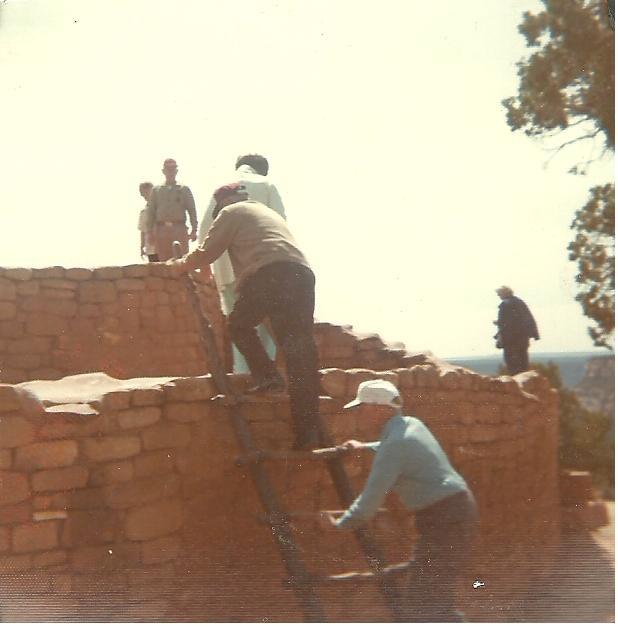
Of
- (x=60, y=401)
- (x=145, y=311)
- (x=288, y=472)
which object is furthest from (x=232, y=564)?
(x=145, y=311)

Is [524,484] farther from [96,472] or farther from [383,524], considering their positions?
[96,472]

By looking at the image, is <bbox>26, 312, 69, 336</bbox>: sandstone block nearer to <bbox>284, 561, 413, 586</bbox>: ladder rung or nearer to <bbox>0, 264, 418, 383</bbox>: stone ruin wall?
<bbox>0, 264, 418, 383</bbox>: stone ruin wall

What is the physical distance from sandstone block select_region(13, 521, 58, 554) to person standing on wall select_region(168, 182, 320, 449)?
131 cm

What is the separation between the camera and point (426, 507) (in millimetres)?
3904

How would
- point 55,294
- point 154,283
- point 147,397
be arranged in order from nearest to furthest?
point 147,397 < point 55,294 < point 154,283

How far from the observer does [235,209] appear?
4.91 m

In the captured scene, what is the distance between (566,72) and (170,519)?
3.64 m

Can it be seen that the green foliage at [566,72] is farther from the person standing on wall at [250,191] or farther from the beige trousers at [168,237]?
the beige trousers at [168,237]

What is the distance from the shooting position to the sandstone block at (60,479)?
4227 mm

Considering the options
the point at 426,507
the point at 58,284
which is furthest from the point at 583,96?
the point at 58,284

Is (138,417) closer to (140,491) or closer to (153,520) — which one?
(140,491)

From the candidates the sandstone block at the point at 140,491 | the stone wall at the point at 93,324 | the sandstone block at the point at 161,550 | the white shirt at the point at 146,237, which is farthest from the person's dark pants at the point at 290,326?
the white shirt at the point at 146,237

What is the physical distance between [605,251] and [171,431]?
2.72 m

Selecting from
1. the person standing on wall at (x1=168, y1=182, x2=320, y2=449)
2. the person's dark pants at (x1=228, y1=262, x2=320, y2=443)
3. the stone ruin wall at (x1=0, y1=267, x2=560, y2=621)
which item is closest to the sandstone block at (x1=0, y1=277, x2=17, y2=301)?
the stone ruin wall at (x1=0, y1=267, x2=560, y2=621)
